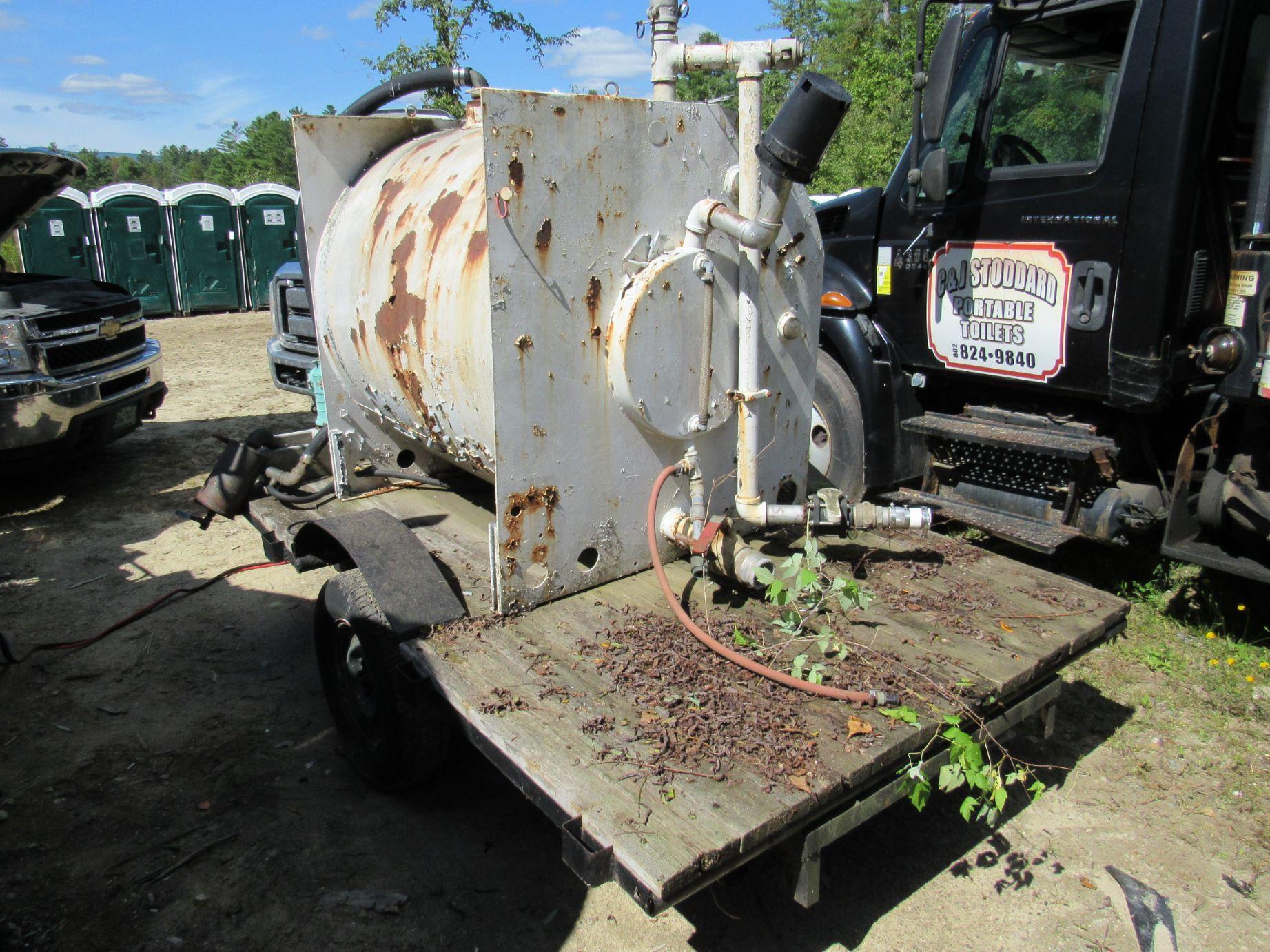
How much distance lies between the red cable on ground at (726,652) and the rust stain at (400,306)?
1120 mm

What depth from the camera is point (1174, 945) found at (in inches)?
105

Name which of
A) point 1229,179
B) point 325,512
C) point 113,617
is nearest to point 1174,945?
point 1229,179

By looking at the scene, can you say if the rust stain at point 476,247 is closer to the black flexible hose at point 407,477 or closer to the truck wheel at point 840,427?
the black flexible hose at point 407,477

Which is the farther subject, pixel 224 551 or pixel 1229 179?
pixel 224 551

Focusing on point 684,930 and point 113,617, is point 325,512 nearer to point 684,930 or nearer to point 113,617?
point 113,617

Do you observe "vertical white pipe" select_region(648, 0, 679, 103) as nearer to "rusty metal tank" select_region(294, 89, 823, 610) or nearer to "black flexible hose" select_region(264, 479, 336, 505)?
"rusty metal tank" select_region(294, 89, 823, 610)

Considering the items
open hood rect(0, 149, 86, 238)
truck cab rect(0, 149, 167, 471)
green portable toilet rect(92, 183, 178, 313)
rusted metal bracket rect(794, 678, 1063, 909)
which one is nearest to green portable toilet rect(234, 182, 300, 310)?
green portable toilet rect(92, 183, 178, 313)

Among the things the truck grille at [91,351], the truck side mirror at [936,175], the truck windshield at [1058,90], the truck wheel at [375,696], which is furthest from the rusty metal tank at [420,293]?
the truck grille at [91,351]

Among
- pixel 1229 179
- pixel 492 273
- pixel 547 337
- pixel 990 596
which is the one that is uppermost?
pixel 1229 179

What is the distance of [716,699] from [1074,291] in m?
2.77

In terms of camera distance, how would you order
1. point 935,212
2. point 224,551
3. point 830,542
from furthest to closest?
point 224,551
point 935,212
point 830,542

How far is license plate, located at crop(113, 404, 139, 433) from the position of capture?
7.20 metres

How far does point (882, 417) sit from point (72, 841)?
4.07m

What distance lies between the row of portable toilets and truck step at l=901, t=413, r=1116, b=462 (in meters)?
14.4
